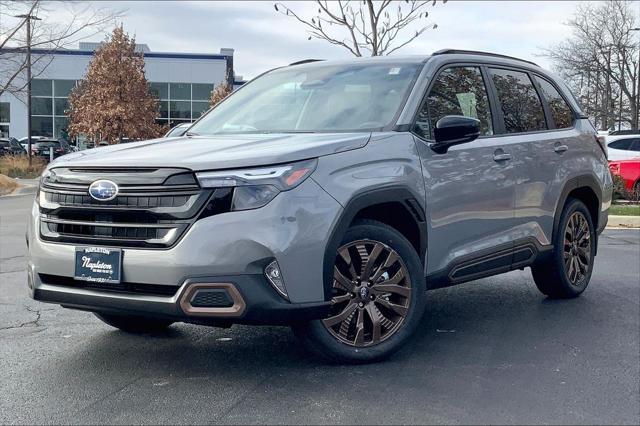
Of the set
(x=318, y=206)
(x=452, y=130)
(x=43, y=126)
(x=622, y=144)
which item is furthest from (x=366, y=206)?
(x=43, y=126)

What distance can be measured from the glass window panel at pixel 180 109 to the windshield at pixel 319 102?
51259 mm

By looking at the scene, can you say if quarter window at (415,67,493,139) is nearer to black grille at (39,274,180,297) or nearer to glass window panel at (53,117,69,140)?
black grille at (39,274,180,297)

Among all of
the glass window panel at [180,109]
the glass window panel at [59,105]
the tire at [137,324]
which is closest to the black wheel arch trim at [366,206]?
the tire at [137,324]

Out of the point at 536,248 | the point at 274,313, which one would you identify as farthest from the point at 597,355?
the point at 274,313

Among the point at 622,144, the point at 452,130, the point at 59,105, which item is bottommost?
the point at 452,130

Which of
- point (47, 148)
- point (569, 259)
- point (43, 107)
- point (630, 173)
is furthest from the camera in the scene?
point (43, 107)

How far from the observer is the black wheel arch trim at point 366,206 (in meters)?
4.18

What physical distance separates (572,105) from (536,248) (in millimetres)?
1563

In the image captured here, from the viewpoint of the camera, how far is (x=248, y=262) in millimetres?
3943

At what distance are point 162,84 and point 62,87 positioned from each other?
6836mm

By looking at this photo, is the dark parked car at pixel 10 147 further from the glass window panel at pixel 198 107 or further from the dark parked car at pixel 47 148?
the glass window panel at pixel 198 107

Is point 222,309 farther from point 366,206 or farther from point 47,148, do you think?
point 47,148

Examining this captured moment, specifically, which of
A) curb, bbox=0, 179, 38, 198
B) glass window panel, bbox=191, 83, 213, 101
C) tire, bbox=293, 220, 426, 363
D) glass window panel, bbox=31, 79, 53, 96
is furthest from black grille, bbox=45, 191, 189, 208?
glass window panel, bbox=31, 79, 53, 96

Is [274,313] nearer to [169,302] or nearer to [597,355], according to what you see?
[169,302]
